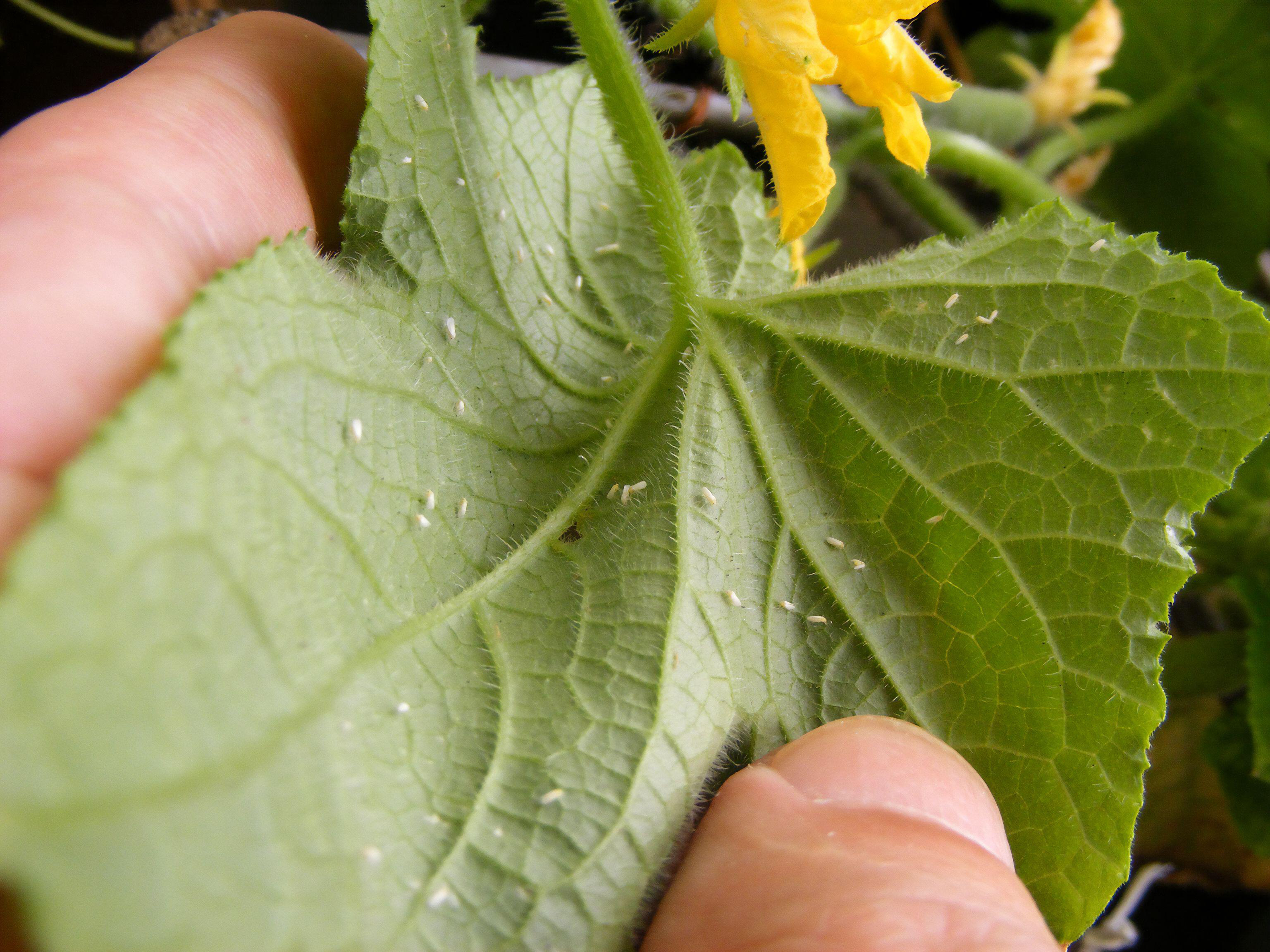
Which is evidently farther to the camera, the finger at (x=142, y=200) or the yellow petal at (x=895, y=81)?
the yellow petal at (x=895, y=81)

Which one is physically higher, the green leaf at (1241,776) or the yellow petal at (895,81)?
the yellow petal at (895,81)

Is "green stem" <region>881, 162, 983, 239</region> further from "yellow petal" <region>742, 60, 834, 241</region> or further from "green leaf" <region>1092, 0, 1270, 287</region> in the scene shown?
"yellow petal" <region>742, 60, 834, 241</region>

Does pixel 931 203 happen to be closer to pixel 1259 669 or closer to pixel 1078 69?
pixel 1078 69

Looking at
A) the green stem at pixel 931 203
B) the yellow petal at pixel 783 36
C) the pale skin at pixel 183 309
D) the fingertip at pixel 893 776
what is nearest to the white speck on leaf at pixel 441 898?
the pale skin at pixel 183 309

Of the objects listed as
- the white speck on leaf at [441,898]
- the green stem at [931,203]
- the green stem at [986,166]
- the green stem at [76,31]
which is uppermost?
the green stem at [76,31]

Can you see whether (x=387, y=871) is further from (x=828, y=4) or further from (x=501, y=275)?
(x=828, y=4)

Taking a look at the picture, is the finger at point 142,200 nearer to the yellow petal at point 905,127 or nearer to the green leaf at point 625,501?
the green leaf at point 625,501

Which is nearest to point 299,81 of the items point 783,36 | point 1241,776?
point 783,36
